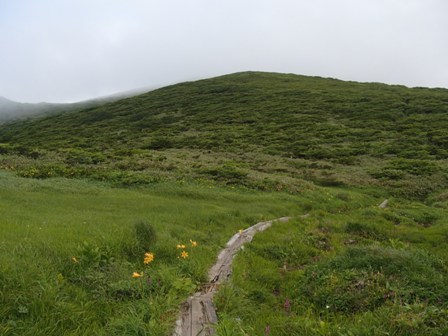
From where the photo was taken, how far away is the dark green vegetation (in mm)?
5734

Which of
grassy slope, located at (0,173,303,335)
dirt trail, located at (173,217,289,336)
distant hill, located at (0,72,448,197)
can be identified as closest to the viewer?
grassy slope, located at (0,173,303,335)

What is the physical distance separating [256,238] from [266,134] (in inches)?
1797

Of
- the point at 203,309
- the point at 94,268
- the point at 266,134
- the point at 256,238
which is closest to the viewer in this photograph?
the point at 203,309

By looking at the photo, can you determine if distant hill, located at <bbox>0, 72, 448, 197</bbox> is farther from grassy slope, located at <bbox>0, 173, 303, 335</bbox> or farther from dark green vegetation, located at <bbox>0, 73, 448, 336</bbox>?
grassy slope, located at <bbox>0, 173, 303, 335</bbox>

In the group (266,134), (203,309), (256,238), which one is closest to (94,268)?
(203,309)

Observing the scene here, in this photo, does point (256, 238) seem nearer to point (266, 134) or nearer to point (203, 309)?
point (203, 309)

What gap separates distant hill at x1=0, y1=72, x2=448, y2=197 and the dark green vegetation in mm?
386

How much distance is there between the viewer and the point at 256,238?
11852mm

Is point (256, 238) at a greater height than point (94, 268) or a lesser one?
lesser

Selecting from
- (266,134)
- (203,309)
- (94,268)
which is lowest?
(266,134)

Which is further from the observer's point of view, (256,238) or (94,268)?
(256,238)

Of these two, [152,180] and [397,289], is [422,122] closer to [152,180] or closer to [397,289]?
[152,180]

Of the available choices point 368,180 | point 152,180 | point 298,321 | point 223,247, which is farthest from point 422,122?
point 298,321

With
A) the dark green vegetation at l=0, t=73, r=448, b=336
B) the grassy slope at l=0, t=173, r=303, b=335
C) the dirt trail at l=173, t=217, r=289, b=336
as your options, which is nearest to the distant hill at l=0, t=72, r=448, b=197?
the dark green vegetation at l=0, t=73, r=448, b=336
